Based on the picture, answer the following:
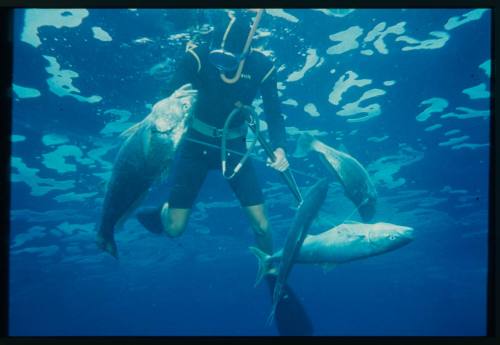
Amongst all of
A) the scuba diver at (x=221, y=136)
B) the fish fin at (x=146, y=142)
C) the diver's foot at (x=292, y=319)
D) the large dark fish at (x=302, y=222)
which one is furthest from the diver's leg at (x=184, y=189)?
the fish fin at (x=146, y=142)

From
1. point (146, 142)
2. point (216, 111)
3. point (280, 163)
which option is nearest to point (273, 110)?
point (216, 111)

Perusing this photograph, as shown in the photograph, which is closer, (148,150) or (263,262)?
(148,150)

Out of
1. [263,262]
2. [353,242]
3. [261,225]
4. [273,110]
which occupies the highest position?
[273,110]

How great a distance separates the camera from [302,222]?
4.74 m

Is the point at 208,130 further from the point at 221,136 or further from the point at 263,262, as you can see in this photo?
the point at 263,262

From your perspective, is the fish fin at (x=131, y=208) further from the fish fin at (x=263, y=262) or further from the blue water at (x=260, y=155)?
the fish fin at (x=263, y=262)

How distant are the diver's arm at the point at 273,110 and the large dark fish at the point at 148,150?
10.1 ft

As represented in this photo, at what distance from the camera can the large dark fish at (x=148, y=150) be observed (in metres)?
3.98

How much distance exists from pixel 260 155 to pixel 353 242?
26.2 ft

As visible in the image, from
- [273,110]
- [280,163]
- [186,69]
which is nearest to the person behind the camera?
[280,163]

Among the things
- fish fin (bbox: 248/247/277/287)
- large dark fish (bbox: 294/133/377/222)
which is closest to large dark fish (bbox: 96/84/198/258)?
large dark fish (bbox: 294/133/377/222)

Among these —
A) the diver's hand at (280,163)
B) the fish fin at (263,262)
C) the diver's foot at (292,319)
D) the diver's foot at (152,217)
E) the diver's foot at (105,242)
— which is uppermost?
the diver's hand at (280,163)

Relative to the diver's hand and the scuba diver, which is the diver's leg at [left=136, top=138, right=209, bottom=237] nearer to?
the scuba diver

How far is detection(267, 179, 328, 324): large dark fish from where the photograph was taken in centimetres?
459
